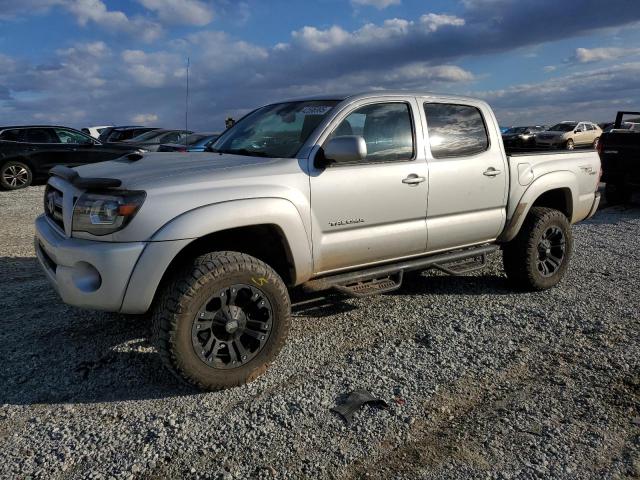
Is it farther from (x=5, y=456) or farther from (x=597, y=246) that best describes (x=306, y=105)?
(x=597, y=246)

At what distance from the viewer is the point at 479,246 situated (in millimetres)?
4770

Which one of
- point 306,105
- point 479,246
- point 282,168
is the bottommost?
point 479,246

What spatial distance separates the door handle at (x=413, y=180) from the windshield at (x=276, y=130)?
2.58ft

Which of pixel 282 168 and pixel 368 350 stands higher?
pixel 282 168

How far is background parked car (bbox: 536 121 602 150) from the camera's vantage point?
29.7 m

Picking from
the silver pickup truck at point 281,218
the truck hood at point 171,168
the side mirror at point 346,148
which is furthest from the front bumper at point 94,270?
the side mirror at point 346,148

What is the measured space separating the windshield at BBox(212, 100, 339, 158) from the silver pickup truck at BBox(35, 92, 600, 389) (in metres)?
0.02

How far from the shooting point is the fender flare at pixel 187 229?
2.97 m

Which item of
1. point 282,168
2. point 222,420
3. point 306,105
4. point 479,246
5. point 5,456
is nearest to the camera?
point 5,456

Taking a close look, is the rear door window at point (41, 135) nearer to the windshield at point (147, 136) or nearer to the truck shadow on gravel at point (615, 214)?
the windshield at point (147, 136)

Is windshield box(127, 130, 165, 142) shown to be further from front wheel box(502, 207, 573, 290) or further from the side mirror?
the side mirror

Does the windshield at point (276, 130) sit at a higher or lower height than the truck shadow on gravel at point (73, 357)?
higher

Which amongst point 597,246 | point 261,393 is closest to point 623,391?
point 261,393

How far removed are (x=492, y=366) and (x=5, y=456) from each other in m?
2.91
